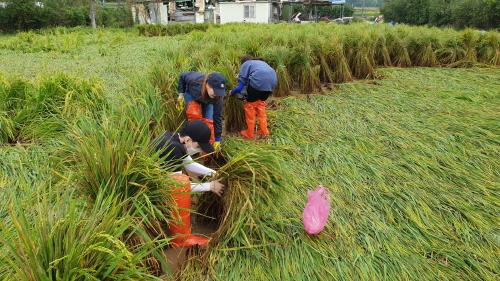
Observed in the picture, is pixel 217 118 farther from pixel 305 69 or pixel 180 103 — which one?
pixel 305 69

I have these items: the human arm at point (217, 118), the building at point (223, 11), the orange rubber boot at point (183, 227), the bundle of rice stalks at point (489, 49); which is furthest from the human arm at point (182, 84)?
the building at point (223, 11)

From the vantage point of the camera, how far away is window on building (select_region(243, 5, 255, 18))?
88.8 feet

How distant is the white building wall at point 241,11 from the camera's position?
26734 millimetres

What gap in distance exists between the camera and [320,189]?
2156mm

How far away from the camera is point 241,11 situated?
27297 mm

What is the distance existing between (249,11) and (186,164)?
90.0 feet

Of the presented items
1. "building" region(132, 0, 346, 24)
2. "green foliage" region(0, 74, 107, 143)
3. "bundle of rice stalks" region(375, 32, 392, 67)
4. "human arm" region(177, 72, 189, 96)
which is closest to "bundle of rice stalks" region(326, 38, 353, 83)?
"bundle of rice stalks" region(375, 32, 392, 67)

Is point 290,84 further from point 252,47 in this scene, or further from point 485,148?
point 485,148

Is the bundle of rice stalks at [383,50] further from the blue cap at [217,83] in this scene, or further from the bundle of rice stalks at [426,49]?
the blue cap at [217,83]

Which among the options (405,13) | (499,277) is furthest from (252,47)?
(405,13)

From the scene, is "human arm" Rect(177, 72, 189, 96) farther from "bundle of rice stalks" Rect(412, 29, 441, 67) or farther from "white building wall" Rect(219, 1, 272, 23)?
"white building wall" Rect(219, 1, 272, 23)

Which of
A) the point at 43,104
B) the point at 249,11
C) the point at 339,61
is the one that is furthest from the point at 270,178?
the point at 249,11

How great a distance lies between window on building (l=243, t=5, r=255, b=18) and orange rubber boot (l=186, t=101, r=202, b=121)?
26036 millimetres

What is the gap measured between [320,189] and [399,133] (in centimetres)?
212
